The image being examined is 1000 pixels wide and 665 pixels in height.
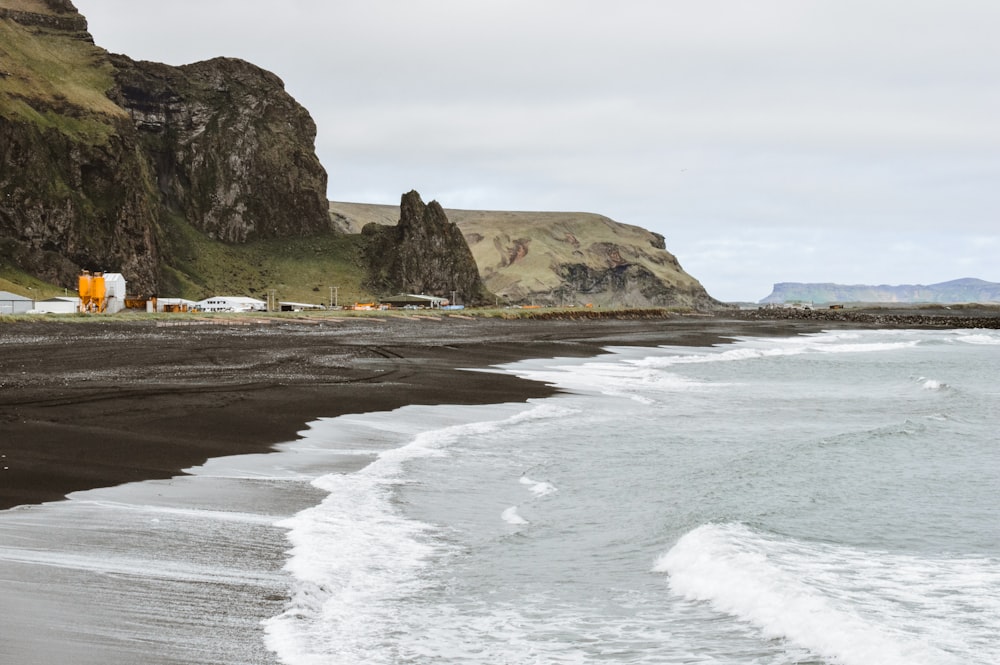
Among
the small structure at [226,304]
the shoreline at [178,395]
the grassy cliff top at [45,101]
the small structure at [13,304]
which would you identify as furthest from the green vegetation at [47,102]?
the shoreline at [178,395]

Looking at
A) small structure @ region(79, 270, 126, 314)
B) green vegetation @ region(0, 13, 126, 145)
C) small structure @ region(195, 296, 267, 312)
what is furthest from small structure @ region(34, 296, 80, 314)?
green vegetation @ region(0, 13, 126, 145)

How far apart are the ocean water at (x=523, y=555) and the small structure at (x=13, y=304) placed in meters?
89.3

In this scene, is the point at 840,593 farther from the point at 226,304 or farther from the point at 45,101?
the point at 45,101

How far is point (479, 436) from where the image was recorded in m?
20.9

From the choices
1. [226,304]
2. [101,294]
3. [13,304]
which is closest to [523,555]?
[13,304]

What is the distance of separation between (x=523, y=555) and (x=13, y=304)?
101 meters

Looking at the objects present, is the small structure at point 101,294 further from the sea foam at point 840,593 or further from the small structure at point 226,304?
the sea foam at point 840,593

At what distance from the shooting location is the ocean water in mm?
7797

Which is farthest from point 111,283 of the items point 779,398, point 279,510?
point 279,510

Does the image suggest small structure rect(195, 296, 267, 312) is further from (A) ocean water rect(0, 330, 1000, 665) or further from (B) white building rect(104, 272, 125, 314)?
(A) ocean water rect(0, 330, 1000, 665)

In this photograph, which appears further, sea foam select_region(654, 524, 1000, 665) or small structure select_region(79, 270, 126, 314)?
small structure select_region(79, 270, 126, 314)

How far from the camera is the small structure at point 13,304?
97156 millimetres

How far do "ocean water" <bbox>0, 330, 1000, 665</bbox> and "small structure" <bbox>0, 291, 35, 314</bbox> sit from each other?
293ft

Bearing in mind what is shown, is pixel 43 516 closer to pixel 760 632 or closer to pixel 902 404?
pixel 760 632
